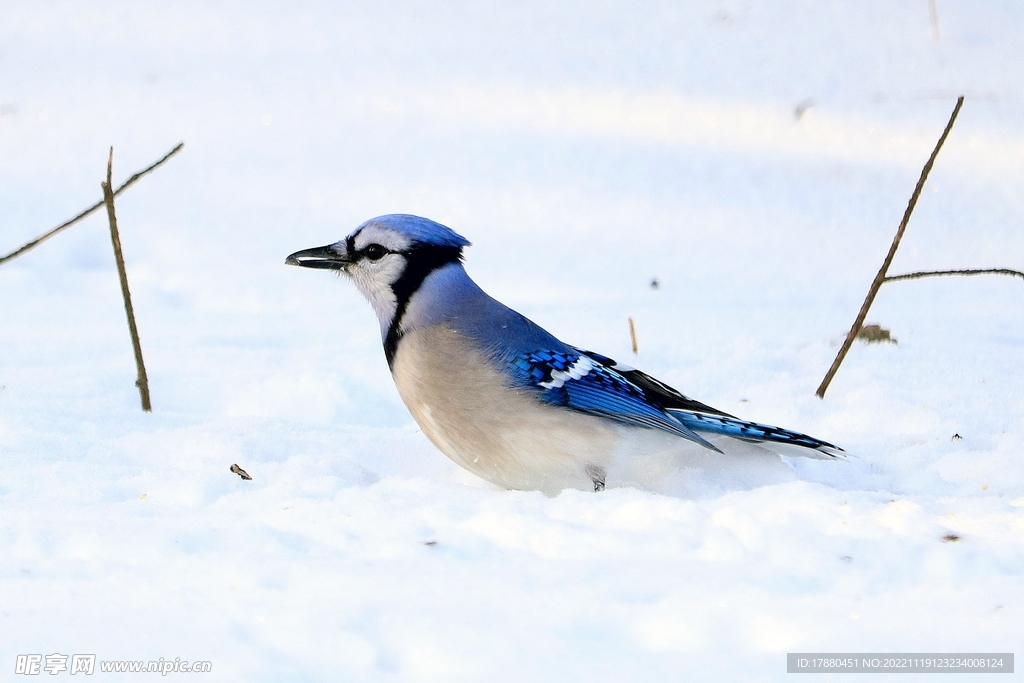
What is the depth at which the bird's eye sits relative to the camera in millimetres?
2797

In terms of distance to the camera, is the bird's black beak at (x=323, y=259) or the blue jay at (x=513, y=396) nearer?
the blue jay at (x=513, y=396)

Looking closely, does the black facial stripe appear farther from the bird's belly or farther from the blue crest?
the bird's belly

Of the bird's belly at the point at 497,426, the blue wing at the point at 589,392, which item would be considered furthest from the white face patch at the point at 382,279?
the blue wing at the point at 589,392

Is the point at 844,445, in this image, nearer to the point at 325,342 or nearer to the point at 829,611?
the point at 829,611

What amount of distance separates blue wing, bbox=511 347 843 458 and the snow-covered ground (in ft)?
0.55

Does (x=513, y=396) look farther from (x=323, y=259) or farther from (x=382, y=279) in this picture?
(x=323, y=259)

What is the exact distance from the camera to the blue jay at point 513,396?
2533 mm

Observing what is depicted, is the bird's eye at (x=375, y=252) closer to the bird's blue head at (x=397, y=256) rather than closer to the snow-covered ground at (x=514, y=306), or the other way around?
the bird's blue head at (x=397, y=256)

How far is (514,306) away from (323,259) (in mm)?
1740

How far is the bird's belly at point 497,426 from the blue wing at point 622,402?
0.12 ft

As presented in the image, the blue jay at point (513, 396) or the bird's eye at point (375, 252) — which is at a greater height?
the bird's eye at point (375, 252)

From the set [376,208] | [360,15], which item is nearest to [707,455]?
[376,208]

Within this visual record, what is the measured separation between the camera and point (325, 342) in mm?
4066

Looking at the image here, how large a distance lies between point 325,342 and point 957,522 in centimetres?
245
